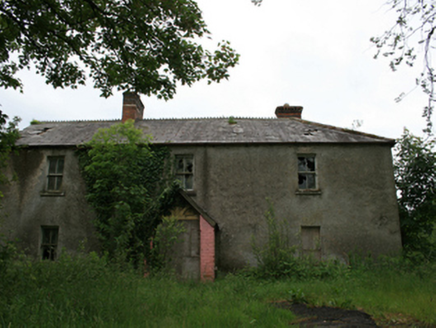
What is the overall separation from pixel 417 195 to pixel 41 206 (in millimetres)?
16214

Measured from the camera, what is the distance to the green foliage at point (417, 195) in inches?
525

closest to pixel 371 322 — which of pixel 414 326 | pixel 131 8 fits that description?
pixel 414 326

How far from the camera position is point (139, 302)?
554 cm

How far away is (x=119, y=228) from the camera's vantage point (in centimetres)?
1255

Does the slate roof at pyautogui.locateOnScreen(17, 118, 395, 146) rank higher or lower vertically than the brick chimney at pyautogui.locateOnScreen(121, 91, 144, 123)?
lower

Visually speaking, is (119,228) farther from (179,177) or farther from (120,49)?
(120,49)

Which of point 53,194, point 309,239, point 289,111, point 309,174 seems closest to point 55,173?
point 53,194

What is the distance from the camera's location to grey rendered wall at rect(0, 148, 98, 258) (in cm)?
1393

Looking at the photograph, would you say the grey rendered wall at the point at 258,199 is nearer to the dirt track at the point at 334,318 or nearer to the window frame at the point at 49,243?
the window frame at the point at 49,243

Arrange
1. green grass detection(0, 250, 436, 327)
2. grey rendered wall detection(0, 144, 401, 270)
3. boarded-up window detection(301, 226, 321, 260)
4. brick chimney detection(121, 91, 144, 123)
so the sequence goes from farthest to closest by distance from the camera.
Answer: brick chimney detection(121, 91, 144, 123) → grey rendered wall detection(0, 144, 401, 270) → boarded-up window detection(301, 226, 321, 260) → green grass detection(0, 250, 436, 327)

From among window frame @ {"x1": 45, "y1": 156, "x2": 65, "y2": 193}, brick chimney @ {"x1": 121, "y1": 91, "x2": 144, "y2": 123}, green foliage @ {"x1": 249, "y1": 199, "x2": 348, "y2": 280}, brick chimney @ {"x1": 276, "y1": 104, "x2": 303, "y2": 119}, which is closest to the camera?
green foliage @ {"x1": 249, "y1": 199, "x2": 348, "y2": 280}

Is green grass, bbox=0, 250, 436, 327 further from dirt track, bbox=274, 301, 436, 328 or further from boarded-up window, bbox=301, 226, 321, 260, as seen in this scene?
boarded-up window, bbox=301, 226, 321, 260

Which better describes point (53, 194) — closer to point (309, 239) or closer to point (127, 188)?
point (127, 188)

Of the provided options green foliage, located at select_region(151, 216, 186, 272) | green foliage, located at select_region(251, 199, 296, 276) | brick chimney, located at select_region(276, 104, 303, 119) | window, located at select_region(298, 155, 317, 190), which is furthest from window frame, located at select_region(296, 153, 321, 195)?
green foliage, located at select_region(151, 216, 186, 272)
